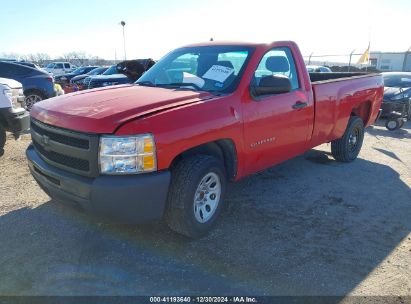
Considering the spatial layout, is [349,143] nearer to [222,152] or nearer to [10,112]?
[222,152]

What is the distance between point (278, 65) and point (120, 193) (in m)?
2.69

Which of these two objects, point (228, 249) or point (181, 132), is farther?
point (228, 249)

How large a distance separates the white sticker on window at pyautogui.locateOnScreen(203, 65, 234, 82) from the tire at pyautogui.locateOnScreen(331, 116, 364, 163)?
3040 mm

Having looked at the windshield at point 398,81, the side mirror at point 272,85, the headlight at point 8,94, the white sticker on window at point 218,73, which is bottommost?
the windshield at point 398,81

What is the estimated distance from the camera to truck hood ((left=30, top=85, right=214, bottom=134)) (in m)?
2.85

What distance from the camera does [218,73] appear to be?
12.7 feet

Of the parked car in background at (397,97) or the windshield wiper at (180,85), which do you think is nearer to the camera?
the windshield wiper at (180,85)

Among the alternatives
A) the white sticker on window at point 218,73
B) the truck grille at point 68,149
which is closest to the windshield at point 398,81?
the white sticker on window at point 218,73

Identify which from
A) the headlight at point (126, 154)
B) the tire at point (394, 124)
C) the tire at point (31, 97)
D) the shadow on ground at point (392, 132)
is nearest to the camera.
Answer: the headlight at point (126, 154)

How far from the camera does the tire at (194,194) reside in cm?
316

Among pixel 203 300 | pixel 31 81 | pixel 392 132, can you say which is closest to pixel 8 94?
pixel 203 300

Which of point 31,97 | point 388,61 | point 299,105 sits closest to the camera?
point 299,105

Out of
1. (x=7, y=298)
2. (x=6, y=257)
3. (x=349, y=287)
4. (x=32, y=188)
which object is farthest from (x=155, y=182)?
(x=32, y=188)

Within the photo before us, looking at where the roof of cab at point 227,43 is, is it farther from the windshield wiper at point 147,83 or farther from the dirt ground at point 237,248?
the dirt ground at point 237,248
